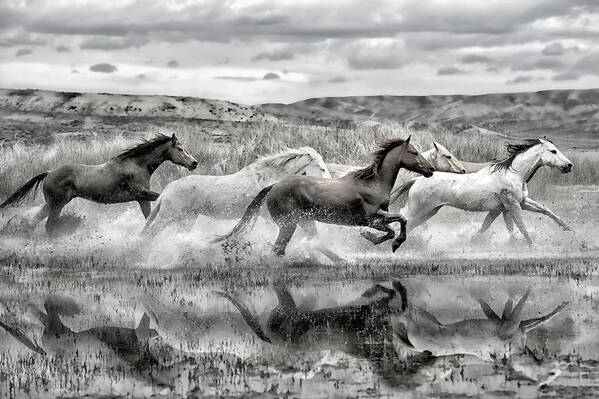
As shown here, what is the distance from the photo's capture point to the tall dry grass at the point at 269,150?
21.2 meters

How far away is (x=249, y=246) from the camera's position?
13555 millimetres

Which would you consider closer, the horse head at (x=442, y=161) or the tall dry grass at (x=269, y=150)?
the horse head at (x=442, y=161)

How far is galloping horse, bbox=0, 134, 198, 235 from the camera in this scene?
15039mm

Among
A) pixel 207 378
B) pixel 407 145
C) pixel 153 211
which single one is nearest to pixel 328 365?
pixel 207 378

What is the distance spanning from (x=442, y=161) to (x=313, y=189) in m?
3.67

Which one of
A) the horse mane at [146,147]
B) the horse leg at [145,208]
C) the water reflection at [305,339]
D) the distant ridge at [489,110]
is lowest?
the water reflection at [305,339]

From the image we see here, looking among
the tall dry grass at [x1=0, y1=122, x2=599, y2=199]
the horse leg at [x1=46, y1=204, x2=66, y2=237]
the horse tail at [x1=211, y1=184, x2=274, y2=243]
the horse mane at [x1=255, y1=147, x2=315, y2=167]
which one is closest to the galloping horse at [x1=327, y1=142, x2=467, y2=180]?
the horse mane at [x1=255, y1=147, x2=315, y2=167]

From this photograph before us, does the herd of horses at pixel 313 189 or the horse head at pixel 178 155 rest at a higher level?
the horse head at pixel 178 155

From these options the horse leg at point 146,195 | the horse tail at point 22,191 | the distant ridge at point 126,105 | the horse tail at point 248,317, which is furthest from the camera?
the distant ridge at point 126,105

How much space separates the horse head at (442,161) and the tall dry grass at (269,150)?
203 inches

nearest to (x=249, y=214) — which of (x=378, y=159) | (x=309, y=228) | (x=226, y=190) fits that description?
(x=226, y=190)

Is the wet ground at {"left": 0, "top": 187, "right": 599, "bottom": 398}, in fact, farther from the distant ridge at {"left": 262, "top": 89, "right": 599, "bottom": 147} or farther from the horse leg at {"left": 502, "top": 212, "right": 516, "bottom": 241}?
the distant ridge at {"left": 262, "top": 89, "right": 599, "bottom": 147}

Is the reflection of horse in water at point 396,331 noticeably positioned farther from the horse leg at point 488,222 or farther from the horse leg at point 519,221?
the horse leg at point 488,222

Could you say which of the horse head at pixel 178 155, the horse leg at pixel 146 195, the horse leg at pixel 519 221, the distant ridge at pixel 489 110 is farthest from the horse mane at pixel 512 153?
the distant ridge at pixel 489 110
